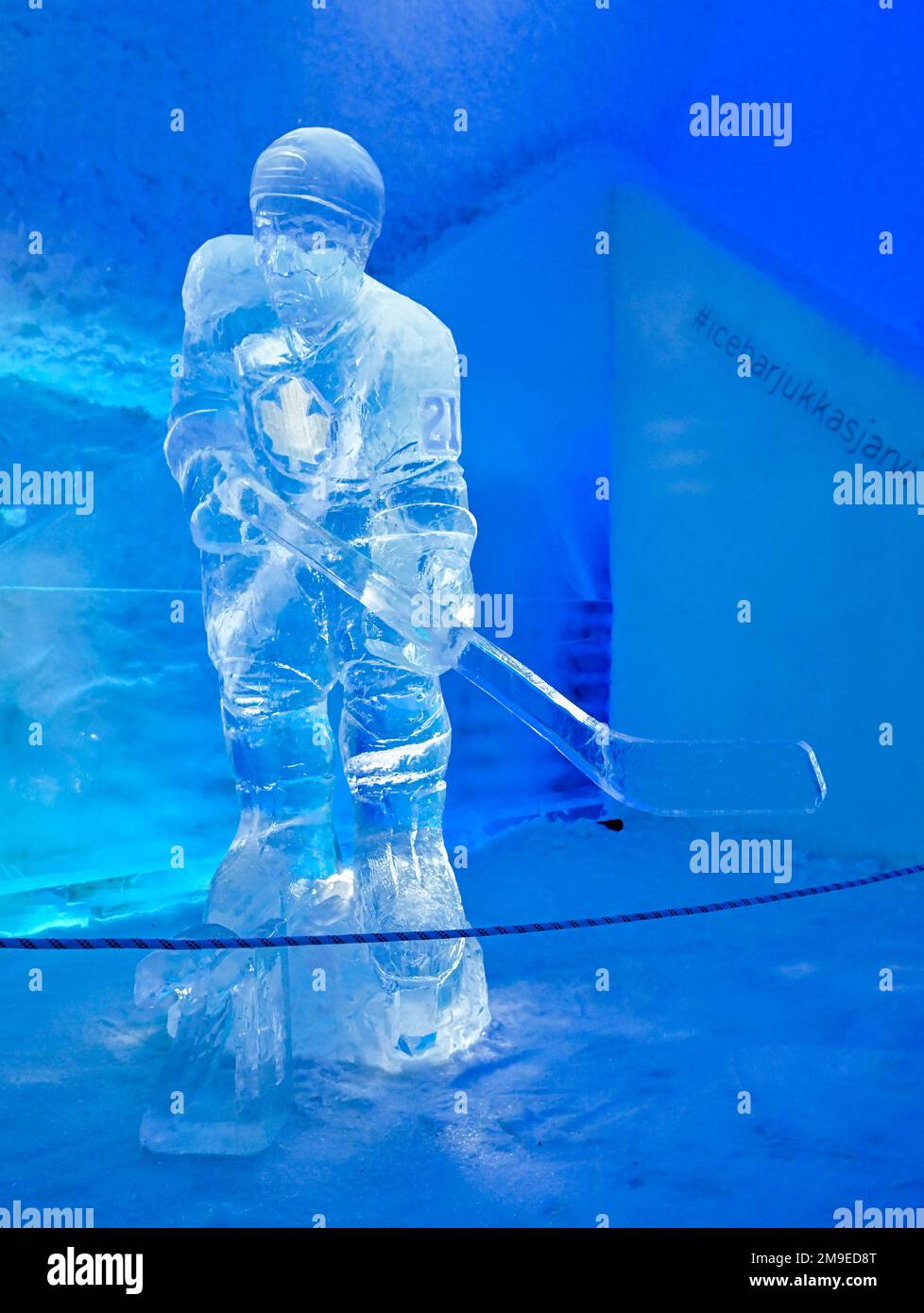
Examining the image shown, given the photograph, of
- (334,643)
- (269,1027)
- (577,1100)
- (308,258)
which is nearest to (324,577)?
(334,643)

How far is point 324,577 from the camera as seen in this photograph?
9.00 ft

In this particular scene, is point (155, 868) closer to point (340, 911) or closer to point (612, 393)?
point (340, 911)

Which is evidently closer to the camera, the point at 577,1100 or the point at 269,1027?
the point at 269,1027

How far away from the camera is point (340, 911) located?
2758 millimetres

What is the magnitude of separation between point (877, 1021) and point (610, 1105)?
0.85 metres

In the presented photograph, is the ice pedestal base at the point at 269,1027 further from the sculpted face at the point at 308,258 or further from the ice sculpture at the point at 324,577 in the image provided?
the sculpted face at the point at 308,258

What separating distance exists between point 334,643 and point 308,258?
885mm

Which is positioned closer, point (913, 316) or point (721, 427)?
point (913, 316)

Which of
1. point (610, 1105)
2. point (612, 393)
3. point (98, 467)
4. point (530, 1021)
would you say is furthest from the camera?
point (612, 393)

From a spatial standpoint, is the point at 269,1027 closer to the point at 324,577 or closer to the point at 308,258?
the point at 324,577

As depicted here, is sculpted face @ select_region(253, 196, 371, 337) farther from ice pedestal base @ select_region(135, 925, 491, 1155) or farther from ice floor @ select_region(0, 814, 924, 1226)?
ice floor @ select_region(0, 814, 924, 1226)

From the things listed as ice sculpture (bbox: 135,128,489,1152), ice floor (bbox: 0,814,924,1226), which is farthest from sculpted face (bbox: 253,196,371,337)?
ice floor (bbox: 0,814,924,1226)

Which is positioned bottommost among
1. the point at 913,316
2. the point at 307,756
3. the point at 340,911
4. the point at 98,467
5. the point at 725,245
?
the point at 340,911

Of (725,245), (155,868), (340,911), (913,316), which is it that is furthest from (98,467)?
(913,316)
